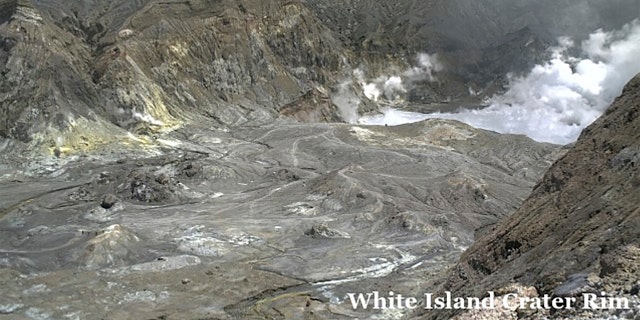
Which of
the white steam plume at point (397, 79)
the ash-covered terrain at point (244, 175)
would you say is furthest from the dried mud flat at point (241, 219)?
the white steam plume at point (397, 79)

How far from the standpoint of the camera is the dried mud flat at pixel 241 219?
3475 centimetres

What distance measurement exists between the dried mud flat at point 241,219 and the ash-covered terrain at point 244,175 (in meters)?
0.22

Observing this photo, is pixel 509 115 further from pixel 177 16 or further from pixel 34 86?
pixel 34 86

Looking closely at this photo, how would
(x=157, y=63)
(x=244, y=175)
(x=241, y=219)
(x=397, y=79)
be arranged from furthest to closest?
(x=397, y=79)
(x=157, y=63)
(x=244, y=175)
(x=241, y=219)

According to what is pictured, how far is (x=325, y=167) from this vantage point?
77438 millimetres

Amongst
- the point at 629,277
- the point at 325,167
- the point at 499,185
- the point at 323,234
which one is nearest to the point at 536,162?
the point at 499,185

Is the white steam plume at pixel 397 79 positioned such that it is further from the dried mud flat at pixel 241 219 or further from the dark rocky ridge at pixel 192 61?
the dried mud flat at pixel 241 219

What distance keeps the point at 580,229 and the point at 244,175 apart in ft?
172

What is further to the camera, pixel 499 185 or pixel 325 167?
pixel 325 167

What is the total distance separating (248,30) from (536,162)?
5172 cm

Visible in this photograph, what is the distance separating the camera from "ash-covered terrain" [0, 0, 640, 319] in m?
31.1

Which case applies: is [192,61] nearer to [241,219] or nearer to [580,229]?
[241,219]

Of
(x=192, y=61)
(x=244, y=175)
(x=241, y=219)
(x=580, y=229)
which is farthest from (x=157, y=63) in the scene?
(x=580, y=229)

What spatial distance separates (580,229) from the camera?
19.0 m
